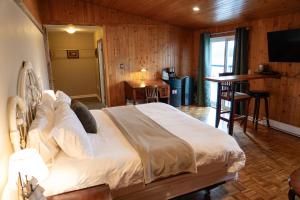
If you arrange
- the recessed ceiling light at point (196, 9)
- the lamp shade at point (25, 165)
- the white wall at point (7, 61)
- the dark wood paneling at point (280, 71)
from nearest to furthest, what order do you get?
the lamp shade at point (25, 165) → the white wall at point (7, 61) → the dark wood paneling at point (280, 71) → the recessed ceiling light at point (196, 9)

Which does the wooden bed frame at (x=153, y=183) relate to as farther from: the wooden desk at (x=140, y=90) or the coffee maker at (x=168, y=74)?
the coffee maker at (x=168, y=74)

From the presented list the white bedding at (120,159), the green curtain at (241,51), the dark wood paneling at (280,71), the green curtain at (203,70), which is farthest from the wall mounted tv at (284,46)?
the white bedding at (120,159)

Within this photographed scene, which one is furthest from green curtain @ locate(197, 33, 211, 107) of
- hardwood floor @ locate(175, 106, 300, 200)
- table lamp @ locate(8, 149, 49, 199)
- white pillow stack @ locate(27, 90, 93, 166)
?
table lamp @ locate(8, 149, 49, 199)

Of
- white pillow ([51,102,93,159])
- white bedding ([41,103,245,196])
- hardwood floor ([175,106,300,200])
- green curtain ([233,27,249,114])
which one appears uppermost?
green curtain ([233,27,249,114])

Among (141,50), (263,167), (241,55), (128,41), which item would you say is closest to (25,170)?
(263,167)

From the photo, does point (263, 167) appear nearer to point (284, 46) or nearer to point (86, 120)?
point (284, 46)

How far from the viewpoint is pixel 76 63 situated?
738 cm

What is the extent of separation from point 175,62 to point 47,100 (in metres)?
4.45

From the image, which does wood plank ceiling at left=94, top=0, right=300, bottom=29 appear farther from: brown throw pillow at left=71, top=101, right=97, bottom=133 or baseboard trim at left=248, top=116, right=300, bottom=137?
brown throw pillow at left=71, top=101, right=97, bottom=133

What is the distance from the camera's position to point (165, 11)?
4.80 m

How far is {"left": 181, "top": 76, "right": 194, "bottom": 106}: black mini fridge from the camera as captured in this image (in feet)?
20.1

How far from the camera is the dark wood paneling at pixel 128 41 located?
493 cm

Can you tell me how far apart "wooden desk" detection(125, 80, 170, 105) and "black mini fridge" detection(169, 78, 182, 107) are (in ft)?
0.94

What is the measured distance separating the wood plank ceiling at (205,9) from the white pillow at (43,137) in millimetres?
3205
